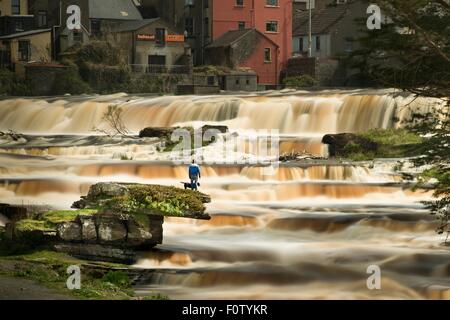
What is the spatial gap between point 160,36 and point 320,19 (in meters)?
13.8

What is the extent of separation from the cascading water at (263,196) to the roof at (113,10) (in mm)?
23587

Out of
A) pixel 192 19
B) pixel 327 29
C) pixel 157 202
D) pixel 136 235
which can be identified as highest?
pixel 192 19

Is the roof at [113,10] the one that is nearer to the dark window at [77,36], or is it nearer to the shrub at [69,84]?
the dark window at [77,36]

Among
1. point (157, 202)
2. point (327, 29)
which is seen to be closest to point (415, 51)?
point (157, 202)

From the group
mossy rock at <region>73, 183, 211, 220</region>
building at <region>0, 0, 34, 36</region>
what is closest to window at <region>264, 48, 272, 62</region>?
building at <region>0, 0, 34, 36</region>

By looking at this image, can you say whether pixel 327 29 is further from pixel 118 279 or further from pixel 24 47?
pixel 118 279

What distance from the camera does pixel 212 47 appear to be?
79500 millimetres

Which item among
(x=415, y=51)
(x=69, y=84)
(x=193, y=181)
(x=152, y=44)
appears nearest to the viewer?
(x=415, y=51)

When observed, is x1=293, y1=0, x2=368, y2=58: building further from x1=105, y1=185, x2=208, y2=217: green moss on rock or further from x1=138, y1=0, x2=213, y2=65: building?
x1=105, y1=185, x2=208, y2=217: green moss on rock

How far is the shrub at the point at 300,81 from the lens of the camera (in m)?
73.6

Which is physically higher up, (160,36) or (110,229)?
(160,36)

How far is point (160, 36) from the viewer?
7894 cm

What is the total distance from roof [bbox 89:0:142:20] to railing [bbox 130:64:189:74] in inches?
274

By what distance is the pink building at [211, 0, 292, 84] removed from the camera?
80.4m
